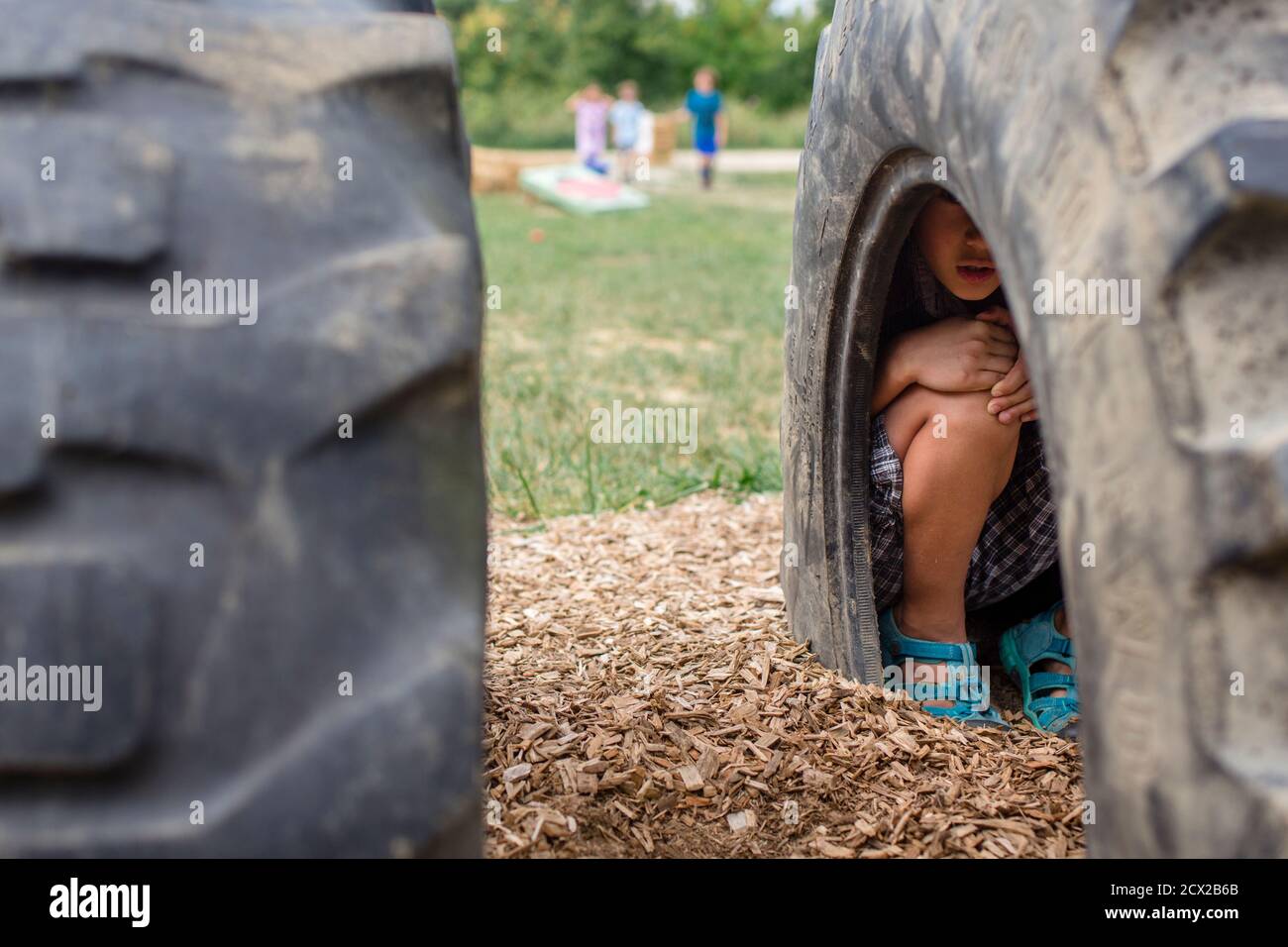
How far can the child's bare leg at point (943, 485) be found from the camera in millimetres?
1795

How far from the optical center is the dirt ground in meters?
1.50

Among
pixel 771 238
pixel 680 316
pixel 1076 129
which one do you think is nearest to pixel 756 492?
pixel 1076 129

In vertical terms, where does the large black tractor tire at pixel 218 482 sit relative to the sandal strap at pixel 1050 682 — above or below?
above

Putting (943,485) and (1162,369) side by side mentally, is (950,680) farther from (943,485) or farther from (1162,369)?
(1162,369)

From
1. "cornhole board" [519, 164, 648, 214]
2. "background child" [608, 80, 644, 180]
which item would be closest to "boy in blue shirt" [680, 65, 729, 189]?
"background child" [608, 80, 644, 180]

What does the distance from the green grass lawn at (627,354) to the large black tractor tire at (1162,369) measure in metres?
1.56

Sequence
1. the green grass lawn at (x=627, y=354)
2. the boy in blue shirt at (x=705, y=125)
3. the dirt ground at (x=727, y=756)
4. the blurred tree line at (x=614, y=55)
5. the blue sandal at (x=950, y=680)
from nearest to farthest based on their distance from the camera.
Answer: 1. the dirt ground at (x=727, y=756)
2. the blue sandal at (x=950, y=680)
3. the green grass lawn at (x=627, y=354)
4. the boy in blue shirt at (x=705, y=125)
5. the blurred tree line at (x=614, y=55)

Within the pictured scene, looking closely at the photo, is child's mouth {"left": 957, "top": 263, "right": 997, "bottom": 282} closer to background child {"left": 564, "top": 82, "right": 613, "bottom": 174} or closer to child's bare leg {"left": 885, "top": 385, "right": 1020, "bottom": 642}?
child's bare leg {"left": 885, "top": 385, "right": 1020, "bottom": 642}

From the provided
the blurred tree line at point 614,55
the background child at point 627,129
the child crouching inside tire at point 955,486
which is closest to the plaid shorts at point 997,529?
the child crouching inside tire at point 955,486

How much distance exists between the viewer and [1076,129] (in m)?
0.92

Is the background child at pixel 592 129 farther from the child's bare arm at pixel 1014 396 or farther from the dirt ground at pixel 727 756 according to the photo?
the child's bare arm at pixel 1014 396

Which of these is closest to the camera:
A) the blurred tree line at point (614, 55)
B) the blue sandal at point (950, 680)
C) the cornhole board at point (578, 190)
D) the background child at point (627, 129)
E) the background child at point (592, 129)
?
the blue sandal at point (950, 680)

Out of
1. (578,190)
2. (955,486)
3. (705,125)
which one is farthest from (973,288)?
(705,125)
